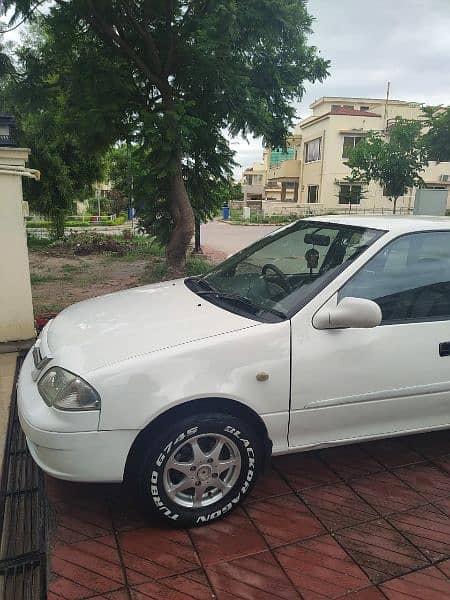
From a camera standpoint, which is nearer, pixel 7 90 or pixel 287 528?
pixel 287 528

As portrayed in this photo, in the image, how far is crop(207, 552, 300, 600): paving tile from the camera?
2145mm

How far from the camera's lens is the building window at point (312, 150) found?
3875 centimetres

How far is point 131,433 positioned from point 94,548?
2.03 ft

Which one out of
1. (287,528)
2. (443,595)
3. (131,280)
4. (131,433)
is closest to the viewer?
(443,595)

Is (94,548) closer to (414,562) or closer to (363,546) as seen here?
(363,546)

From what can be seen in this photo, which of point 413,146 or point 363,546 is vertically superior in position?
point 413,146

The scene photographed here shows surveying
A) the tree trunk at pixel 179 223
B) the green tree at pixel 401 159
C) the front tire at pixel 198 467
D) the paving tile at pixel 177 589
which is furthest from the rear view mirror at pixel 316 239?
the green tree at pixel 401 159

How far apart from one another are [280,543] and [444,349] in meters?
1.47

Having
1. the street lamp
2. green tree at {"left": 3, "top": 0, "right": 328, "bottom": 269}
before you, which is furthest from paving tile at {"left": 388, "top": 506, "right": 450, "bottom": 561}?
green tree at {"left": 3, "top": 0, "right": 328, "bottom": 269}

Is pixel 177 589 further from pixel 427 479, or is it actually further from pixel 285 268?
pixel 285 268

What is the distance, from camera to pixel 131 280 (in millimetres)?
10703

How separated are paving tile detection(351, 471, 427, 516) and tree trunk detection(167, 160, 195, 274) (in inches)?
304

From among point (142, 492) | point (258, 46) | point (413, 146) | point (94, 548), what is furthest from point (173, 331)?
point (413, 146)

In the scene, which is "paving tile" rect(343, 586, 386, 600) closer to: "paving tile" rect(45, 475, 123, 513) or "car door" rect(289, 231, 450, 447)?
"car door" rect(289, 231, 450, 447)
